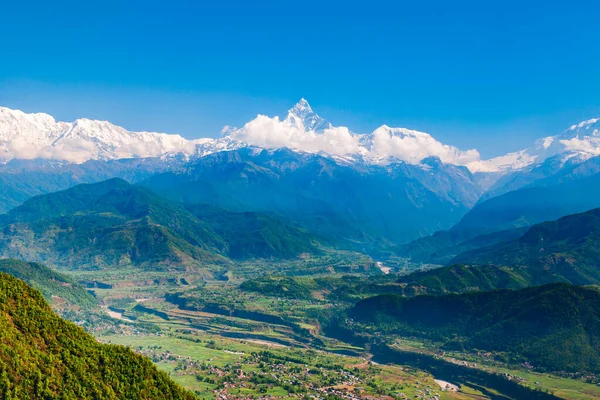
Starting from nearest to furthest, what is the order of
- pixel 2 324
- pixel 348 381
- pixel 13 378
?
pixel 13 378
pixel 2 324
pixel 348 381

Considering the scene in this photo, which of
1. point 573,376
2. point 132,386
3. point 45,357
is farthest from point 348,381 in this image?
point 45,357

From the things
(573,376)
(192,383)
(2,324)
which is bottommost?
(192,383)

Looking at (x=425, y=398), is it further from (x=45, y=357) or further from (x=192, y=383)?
(x=45, y=357)

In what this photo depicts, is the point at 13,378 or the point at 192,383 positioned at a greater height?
the point at 13,378

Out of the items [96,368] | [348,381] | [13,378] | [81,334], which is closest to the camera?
[13,378]

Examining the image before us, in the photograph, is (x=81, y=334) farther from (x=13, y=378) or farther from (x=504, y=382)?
(x=504, y=382)

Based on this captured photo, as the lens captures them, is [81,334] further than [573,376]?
No
